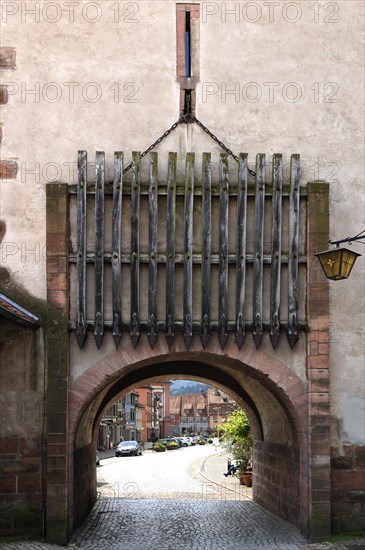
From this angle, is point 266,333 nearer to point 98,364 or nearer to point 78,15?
point 98,364

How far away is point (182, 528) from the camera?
13734 mm

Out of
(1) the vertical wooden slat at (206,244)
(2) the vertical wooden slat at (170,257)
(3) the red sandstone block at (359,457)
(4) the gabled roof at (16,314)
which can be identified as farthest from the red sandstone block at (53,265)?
(3) the red sandstone block at (359,457)

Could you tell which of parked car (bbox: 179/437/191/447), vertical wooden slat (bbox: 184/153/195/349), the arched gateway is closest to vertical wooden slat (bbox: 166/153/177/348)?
the arched gateway

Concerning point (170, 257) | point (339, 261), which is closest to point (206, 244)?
point (170, 257)

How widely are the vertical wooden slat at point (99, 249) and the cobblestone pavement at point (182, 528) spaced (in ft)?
9.48

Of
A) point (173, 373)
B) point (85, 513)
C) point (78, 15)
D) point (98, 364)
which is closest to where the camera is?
point (98, 364)

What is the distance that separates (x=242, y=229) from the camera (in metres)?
12.2

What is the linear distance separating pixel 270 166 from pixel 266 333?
252cm

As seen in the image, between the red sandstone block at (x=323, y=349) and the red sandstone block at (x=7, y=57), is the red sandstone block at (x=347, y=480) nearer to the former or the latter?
the red sandstone block at (x=323, y=349)

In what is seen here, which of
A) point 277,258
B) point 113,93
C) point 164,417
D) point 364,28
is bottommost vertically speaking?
point 164,417

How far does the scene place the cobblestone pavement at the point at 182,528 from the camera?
11.8m

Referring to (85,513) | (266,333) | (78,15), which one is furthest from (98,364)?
(78,15)

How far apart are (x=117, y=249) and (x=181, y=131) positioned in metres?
2.18

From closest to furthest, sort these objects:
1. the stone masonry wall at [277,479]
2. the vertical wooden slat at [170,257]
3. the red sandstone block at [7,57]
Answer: the vertical wooden slat at [170,257] < the red sandstone block at [7,57] < the stone masonry wall at [277,479]
